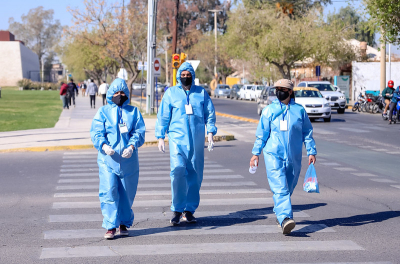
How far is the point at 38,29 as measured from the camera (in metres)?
132

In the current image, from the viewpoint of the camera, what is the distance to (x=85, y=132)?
19672 mm

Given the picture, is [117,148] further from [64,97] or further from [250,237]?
[64,97]

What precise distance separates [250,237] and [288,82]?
5.96 feet

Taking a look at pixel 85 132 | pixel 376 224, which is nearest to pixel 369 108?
pixel 85 132

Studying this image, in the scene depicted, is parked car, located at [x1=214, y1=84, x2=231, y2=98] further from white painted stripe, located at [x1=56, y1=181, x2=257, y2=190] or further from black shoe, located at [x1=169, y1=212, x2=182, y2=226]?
black shoe, located at [x1=169, y1=212, x2=182, y2=226]

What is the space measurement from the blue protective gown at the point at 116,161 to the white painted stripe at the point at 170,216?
3.10 ft

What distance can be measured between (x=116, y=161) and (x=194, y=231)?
124cm

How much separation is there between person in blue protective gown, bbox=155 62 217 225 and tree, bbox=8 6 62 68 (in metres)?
129

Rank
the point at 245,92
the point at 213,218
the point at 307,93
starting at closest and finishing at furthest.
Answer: the point at 213,218, the point at 307,93, the point at 245,92

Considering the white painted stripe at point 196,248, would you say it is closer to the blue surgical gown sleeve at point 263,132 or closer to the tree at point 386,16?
the blue surgical gown sleeve at point 263,132

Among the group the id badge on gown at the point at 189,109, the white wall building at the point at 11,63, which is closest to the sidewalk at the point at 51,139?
the id badge on gown at the point at 189,109

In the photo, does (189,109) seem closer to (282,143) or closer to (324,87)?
(282,143)

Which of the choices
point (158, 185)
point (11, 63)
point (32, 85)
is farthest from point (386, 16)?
point (11, 63)

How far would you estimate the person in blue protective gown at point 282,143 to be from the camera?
20.8ft
